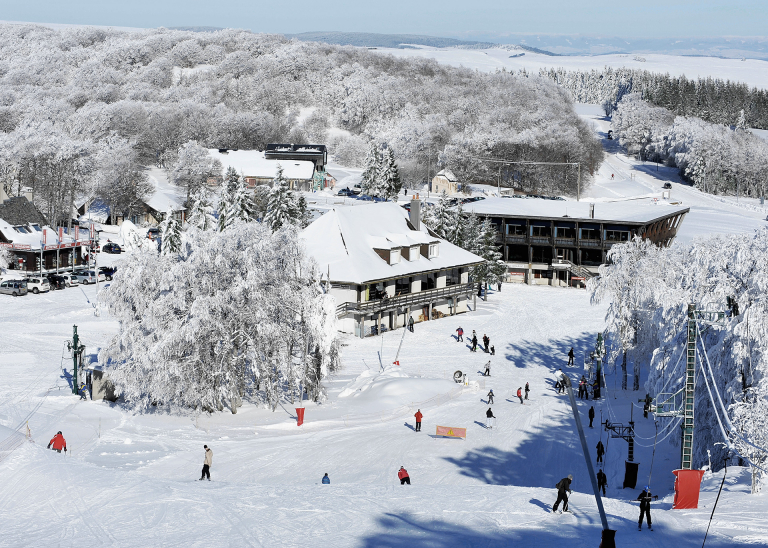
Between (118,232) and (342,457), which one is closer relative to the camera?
(342,457)

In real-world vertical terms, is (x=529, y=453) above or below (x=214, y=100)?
below

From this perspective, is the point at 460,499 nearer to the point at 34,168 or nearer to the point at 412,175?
the point at 34,168

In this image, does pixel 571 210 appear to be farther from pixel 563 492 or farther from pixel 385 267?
pixel 563 492

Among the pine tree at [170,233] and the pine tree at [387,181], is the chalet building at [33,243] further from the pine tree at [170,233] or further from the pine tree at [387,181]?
A: the pine tree at [387,181]

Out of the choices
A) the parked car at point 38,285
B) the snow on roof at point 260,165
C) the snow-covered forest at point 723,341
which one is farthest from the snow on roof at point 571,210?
the parked car at point 38,285

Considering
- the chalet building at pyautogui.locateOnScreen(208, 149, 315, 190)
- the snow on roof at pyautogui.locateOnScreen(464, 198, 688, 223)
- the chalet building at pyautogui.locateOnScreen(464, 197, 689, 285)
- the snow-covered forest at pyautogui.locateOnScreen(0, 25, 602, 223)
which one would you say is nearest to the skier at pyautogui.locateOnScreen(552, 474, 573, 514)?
the chalet building at pyautogui.locateOnScreen(464, 197, 689, 285)

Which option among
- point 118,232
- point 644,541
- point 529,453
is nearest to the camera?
point 644,541

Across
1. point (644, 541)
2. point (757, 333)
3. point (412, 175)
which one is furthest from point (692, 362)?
point (412, 175)

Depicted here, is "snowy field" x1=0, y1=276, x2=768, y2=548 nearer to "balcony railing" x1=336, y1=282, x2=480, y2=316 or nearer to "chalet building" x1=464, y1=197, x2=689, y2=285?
"balcony railing" x1=336, y1=282, x2=480, y2=316
